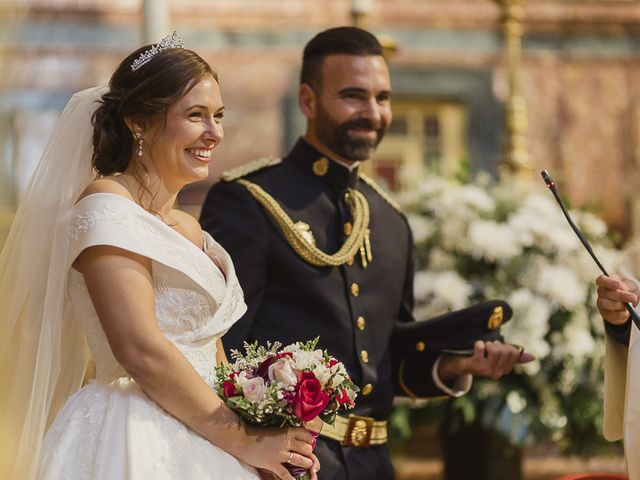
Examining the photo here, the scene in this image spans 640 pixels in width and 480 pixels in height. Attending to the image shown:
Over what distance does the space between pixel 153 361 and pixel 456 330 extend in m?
1.41

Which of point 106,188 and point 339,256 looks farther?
point 339,256

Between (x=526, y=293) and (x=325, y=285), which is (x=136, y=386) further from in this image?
(x=526, y=293)

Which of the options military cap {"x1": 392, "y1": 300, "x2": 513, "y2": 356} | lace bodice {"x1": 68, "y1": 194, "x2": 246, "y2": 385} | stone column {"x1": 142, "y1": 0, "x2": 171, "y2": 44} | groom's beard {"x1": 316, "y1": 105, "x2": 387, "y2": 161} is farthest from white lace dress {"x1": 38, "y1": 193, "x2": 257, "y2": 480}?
stone column {"x1": 142, "y1": 0, "x2": 171, "y2": 44}

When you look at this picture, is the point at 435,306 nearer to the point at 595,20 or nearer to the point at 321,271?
the point at 321,271

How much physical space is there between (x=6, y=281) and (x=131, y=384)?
16.1 inches

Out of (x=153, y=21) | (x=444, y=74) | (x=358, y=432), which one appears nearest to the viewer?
(x=358, y=432)

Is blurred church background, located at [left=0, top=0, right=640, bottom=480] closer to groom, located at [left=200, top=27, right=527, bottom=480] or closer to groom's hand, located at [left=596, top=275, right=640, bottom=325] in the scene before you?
groom, located at [left=200, top=27, right=527, bottom=480]

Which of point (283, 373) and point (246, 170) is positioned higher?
point (246, 170)

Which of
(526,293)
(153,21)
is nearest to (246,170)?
(153,21)

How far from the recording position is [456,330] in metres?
3.73

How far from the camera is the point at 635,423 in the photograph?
11.0 feet

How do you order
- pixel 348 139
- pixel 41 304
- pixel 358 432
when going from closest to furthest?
pixel 41 304
pixel 358 432
pixel 348 139

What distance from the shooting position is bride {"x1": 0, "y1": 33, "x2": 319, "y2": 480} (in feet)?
8.45

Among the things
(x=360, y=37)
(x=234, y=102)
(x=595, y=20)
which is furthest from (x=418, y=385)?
(x=595, y=20)
